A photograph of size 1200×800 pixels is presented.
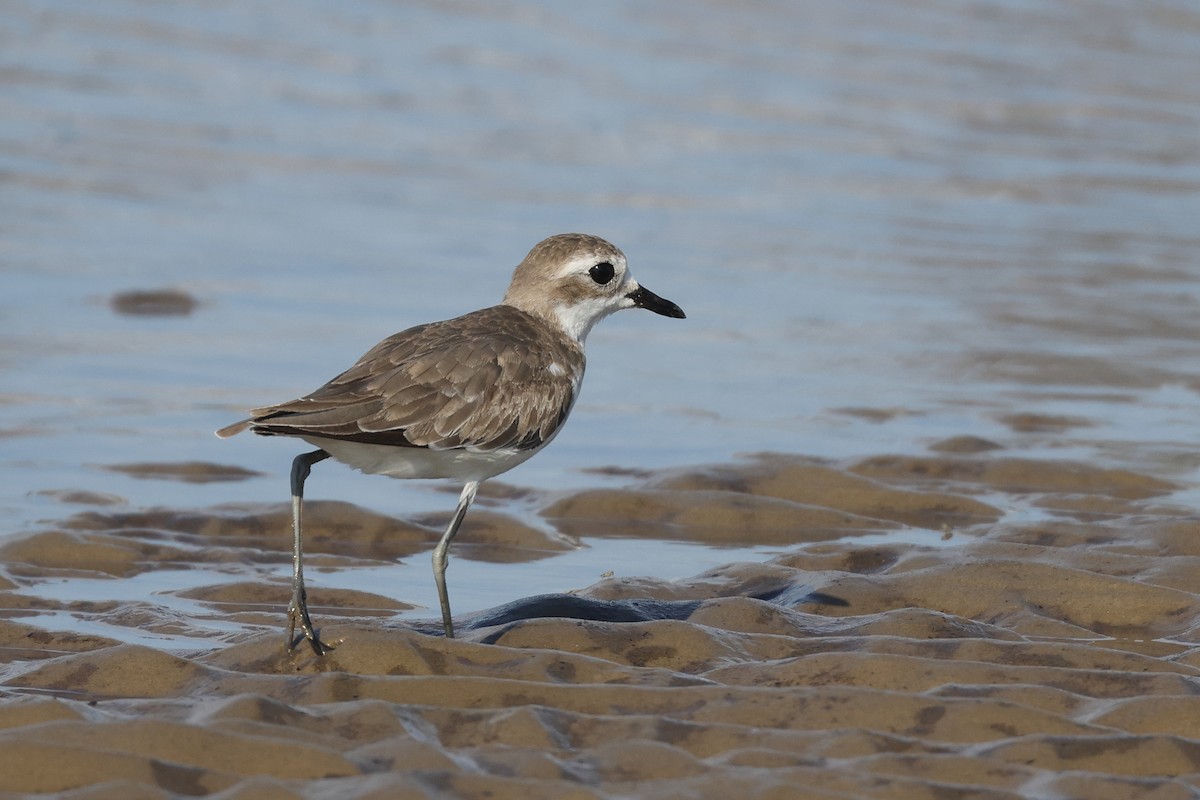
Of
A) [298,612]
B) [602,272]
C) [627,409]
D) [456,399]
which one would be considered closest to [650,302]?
[602,272]

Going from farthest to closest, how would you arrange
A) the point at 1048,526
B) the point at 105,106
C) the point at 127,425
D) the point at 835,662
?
the point at 105,106
the point at 127,425
the point at 1048,526
the point at 835,662

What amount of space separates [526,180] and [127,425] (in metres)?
6.83

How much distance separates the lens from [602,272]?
829cm

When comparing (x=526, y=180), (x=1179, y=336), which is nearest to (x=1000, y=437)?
(x=1179, y=336)

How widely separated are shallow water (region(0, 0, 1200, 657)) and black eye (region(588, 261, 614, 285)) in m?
1.36

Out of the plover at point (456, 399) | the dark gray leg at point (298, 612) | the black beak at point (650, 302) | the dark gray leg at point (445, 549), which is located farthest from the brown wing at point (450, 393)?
the black beak at point (650, 302)

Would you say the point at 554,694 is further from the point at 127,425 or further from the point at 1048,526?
the point at 127,425

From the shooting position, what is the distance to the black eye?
8.25 meters

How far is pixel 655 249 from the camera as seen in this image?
14.4 meters

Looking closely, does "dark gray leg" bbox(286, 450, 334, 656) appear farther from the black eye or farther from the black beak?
the black beak

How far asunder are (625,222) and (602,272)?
6901 millimetres

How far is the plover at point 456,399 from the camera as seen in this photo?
6742mm

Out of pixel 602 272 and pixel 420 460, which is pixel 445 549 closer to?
pixel 420 460

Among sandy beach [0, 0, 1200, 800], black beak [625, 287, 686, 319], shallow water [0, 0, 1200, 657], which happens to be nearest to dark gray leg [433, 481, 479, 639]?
sandy beach [0, 0, 1200, 800]
